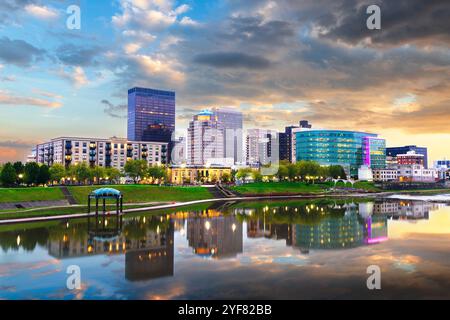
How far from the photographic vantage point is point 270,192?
6368 inches

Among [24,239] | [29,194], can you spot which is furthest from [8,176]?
[24,239]

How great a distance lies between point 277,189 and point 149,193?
2696 inches

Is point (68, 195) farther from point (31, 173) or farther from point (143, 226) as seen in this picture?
point (143, 226)

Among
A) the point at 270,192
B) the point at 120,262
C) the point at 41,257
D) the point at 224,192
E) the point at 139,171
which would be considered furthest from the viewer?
the point at 139,171

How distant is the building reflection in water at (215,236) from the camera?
46062 millimetres

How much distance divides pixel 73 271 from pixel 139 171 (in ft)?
484

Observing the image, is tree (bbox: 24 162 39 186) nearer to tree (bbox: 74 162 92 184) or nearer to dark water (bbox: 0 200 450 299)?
tree (bbox: 74 162 92 184)

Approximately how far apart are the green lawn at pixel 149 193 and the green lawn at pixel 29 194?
493cm

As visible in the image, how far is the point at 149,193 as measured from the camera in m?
120

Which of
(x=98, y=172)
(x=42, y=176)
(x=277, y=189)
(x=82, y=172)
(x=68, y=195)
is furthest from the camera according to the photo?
(x=277, y=189)

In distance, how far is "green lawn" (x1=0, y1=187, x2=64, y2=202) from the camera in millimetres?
88625

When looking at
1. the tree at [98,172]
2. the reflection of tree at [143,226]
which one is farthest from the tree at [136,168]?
the reflection of tree at [143,226]
